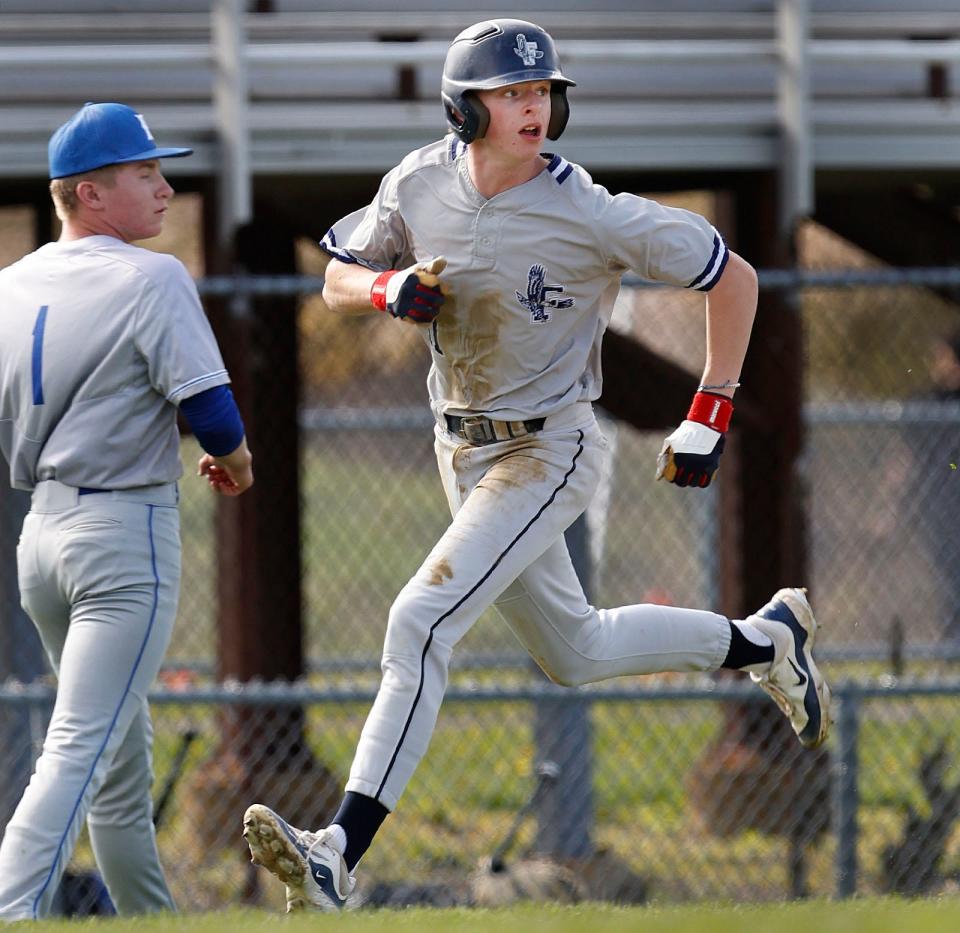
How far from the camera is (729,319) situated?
4.52 meters

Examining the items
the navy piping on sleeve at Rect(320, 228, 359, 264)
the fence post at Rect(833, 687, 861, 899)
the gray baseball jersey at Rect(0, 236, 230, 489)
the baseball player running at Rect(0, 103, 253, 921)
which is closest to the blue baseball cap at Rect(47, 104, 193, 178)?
the baseball player running at Rect(0, 103, 253, 921)

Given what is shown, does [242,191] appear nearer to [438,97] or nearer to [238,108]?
[238,108]

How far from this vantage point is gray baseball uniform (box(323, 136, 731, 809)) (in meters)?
4.20

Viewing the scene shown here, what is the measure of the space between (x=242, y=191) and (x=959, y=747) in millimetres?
4396

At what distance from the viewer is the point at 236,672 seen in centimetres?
745

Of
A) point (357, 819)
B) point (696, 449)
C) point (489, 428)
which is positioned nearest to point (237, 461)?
point (489, 428)

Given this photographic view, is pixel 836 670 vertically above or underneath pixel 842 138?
underneath

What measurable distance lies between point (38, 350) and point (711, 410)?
1.69 meters

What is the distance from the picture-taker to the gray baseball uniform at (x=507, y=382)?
4195mm

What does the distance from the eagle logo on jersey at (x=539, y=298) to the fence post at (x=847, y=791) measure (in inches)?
97.4

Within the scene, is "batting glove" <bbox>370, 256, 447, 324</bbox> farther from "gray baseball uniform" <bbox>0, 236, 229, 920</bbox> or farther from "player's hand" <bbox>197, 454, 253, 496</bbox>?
"player's hand" <bbox>197, 454, 253, 496</bbox>

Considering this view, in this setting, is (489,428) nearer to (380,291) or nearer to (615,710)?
(380,291)

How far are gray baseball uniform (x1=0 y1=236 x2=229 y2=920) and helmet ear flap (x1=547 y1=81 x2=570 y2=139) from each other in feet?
3.29

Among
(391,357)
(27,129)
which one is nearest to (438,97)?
(27,129)
